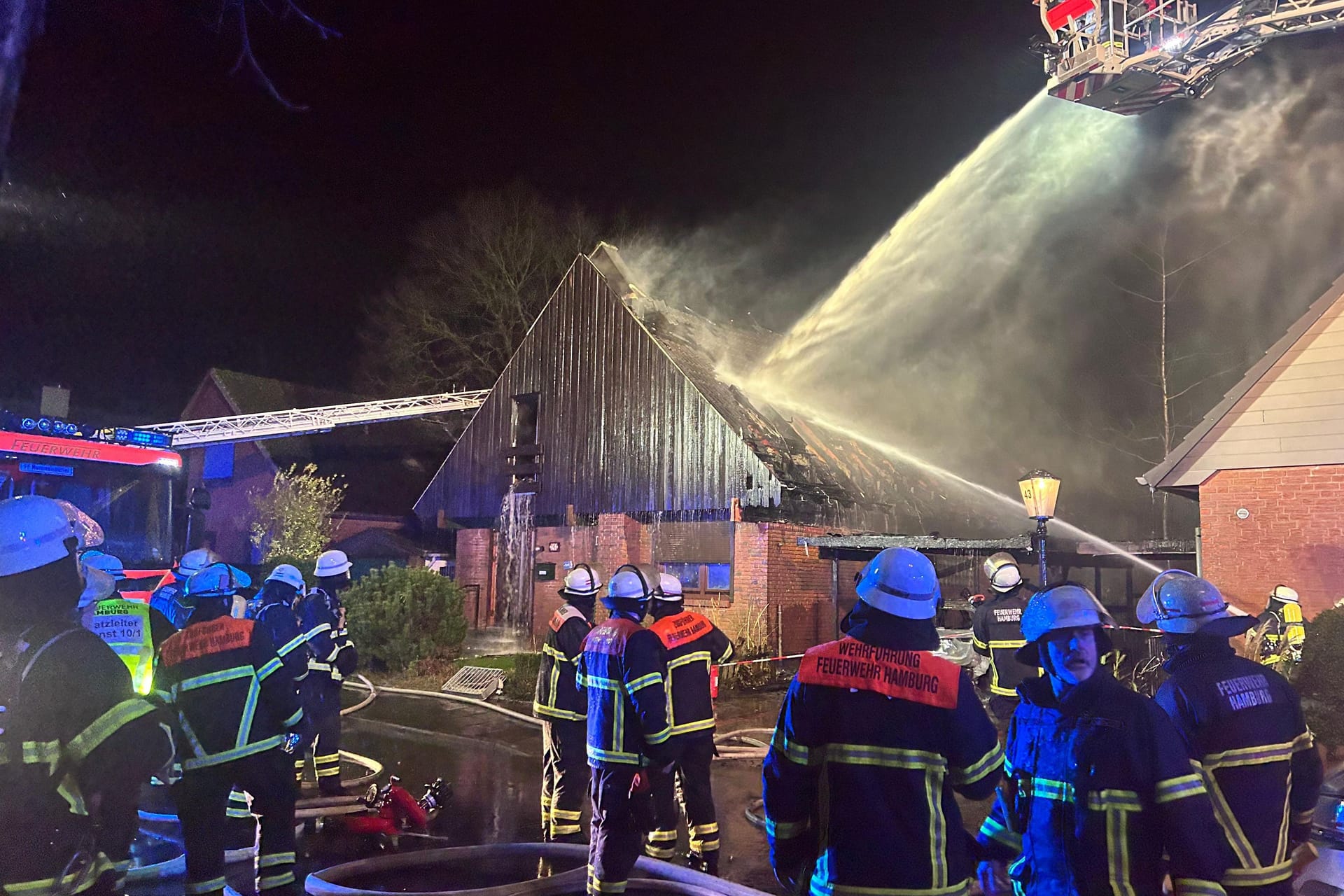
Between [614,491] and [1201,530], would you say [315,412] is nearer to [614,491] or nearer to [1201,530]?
[614,491]

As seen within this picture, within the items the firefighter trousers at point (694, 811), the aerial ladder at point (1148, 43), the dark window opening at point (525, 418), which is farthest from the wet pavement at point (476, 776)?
the aerial ladder at point (1148, 43)

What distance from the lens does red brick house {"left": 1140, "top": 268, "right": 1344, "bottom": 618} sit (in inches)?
432

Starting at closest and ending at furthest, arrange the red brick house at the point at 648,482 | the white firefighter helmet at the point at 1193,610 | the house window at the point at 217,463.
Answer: the white firefighter helmet at the point at 1193,610, the red brick house at the point at 648,482, the house window at the point at 217,463

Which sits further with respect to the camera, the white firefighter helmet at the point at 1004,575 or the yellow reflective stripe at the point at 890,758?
the white firefighter helmet at the point at 1004,575

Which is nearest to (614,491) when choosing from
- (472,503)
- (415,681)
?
(472,503)

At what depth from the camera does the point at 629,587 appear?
5.07 meters

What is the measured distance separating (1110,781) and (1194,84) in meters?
14.4

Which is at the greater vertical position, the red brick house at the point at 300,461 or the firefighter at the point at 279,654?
the red brick house at the point at 300,461

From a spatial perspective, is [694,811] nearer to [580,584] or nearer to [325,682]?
[580,584]

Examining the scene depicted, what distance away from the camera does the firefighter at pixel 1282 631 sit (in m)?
9.46

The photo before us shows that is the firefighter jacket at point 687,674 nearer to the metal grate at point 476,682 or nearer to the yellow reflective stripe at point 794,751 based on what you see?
the yellow reflective stripe at point 794,751

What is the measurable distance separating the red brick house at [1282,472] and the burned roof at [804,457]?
682 cm

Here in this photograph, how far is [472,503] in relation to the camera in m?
20.5

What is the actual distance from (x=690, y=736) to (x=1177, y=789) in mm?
3048
